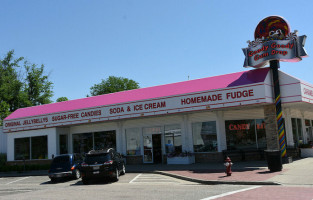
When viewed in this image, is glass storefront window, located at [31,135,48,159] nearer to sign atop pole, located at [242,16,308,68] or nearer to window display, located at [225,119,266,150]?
window display, located at [225,119,266,150]

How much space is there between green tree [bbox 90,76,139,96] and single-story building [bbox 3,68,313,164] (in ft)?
147

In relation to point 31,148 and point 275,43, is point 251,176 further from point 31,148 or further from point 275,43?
point 31,148

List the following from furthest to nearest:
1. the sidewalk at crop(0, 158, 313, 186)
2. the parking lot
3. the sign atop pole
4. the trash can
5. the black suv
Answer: the sign atop pole < the black suv < the trash can < the sidewalk at crop(0, 158, 313, 186) < the parking lot

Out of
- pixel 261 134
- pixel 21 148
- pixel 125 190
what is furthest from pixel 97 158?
pixel 21 148

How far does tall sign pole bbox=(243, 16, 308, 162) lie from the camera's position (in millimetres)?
18203

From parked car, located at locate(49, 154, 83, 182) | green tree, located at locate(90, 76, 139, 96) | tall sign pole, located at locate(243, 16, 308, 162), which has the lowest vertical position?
parked car, located at locate(49, 154, 83, 182)

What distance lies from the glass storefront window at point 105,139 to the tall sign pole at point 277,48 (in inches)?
490

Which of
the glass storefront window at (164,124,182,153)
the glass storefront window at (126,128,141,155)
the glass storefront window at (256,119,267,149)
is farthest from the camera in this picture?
the glass storefront window at (126,128,141,155)

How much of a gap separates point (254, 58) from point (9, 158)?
2303 centimetres

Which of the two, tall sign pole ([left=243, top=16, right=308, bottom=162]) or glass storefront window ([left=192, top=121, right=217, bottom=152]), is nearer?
tall sign pole ([left=243, top=16, right=308, bottom=162])

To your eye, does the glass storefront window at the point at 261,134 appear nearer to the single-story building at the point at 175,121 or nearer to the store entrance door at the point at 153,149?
the single-story building at the point at 175,121

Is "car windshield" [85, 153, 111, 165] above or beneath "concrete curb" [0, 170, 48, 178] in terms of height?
above

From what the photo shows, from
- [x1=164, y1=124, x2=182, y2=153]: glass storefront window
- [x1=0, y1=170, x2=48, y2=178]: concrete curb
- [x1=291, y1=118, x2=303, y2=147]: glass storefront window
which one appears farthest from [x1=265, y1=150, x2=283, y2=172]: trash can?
[x1=0, y1=170, x2=48, y2=178]: concrete curb

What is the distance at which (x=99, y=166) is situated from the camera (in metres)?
15.2
